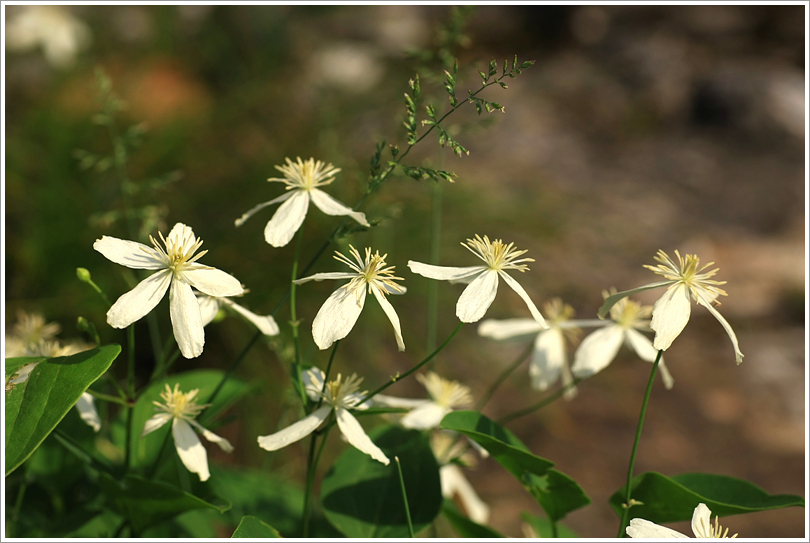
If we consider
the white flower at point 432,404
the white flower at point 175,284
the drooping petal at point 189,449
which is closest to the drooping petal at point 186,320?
the white flower at point 175,284

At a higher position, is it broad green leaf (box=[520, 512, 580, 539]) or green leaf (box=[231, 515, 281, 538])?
broad green leaf (box=[520, 512, 580, 539])

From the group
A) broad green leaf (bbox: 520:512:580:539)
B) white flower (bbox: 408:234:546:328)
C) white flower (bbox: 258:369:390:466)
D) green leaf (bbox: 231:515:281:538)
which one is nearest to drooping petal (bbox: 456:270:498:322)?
white flower (bbox: 408:234:546:328)

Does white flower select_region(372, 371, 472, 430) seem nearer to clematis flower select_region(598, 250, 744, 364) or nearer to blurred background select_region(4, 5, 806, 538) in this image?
clematis flower select_region(598, 250, 744, 364)

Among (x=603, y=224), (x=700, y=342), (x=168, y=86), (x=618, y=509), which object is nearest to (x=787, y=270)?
(x=700, y=342)

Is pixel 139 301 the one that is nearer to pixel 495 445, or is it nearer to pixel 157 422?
pixel 157 422

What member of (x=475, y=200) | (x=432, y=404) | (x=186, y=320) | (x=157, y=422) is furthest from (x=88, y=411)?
(x=475, y=200)

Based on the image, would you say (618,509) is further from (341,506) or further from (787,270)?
(787,270)
